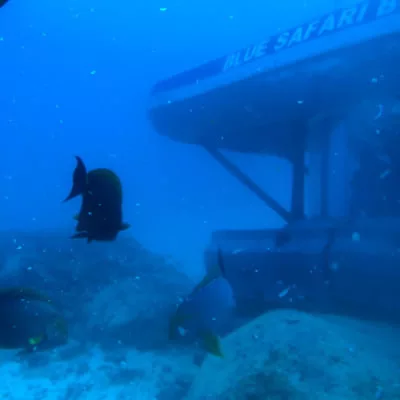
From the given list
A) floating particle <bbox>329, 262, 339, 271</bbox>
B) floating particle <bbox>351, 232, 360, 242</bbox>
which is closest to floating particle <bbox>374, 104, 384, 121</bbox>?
floating particle <bbox>351, 232, 360, 242</bbox>

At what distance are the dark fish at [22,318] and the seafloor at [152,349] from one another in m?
2.10

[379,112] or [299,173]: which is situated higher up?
[379,112]

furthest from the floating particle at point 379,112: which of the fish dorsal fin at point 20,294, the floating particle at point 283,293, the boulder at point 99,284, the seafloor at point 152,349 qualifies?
the fish dorsal fin at point 20,294

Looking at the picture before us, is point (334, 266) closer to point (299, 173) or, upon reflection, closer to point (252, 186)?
point (299, 173)

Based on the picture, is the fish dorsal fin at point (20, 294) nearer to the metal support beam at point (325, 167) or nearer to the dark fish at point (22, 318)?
the dark fish at point (22, 318)

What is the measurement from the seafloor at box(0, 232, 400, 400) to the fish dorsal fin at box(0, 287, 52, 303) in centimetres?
216

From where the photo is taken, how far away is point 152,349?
7.12 metres

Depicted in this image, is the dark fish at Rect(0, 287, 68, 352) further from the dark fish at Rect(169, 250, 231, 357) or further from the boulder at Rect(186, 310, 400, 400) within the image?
the boulder at Rect(186, 310, 400, 400)

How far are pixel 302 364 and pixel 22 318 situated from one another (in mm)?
2616

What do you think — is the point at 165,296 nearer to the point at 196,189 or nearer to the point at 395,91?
the point at 395,91

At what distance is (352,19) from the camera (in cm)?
612

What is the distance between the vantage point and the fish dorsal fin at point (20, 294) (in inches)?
90.0

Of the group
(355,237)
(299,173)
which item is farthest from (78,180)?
(299,173)

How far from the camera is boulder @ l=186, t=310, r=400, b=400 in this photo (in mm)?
3479
